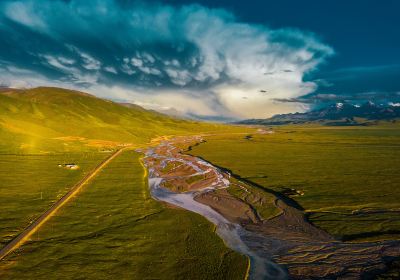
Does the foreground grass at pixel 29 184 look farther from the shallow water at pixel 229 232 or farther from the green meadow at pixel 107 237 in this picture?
the shallow water at pixel 229 232

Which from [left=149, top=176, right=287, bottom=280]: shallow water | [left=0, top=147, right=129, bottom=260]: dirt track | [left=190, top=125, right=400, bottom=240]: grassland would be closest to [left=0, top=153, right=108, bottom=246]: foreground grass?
[left=0, top=147, right=129, bottom=260]: dirt track

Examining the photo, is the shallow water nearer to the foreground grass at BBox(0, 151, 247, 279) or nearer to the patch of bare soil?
the patch of bare soil

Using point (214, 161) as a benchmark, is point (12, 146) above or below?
above

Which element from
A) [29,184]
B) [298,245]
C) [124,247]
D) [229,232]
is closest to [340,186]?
[298,245]

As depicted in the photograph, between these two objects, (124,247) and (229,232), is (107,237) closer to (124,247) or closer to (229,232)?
(124,247)

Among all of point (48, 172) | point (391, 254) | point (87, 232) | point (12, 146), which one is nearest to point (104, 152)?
point (12, 146)

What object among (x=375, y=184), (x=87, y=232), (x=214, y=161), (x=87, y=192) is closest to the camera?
(x=87, y=232)

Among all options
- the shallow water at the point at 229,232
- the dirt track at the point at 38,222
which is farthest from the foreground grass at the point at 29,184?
the shallow water at the point at 229,232

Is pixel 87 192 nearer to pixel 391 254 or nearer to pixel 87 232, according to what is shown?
pixel 87 232
